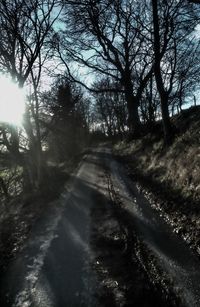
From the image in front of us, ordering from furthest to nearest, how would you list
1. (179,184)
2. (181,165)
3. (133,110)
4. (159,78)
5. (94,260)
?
(133,110) → (159,78) → (181,165) → (179,184) → (94,260)

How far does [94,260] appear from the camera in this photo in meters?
7.54

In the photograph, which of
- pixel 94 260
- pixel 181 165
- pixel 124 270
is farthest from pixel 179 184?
pixel 124 270

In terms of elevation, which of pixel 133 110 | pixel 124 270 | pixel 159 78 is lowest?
pixel 124 270

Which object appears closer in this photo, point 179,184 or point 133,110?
point 179,184

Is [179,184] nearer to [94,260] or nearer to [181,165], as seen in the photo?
[181,165]

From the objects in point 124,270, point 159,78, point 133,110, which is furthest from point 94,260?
point 133,110

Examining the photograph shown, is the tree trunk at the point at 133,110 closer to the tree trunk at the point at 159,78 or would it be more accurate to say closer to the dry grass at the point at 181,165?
the tree trunk at the point at 159,78

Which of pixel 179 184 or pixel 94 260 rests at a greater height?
pixel 179 184

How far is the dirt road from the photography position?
19.6 ft

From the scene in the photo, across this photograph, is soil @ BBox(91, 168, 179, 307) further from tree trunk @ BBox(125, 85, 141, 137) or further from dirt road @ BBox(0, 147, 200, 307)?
tree trunk @ BBox(125, 85, 141, 137)

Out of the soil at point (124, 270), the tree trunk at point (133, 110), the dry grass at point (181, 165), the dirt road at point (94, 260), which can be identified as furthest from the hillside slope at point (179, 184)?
the tree trunk at point (133, 110)

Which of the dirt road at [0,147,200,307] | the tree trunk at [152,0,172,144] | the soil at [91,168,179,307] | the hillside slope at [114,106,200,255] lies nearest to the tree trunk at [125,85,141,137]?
the tree trunk at [152,0,172,144]

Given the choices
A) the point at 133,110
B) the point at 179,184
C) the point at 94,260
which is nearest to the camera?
the point at 94,260

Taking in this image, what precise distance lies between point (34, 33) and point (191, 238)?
14424 millimetres
